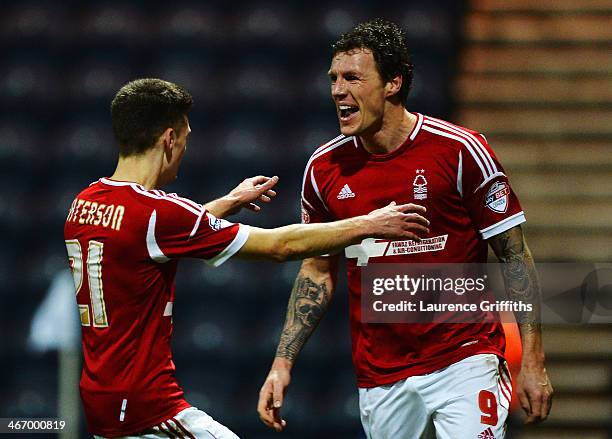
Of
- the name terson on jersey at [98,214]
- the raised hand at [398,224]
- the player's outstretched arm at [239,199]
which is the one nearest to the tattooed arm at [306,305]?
the player's outstretched arm at [239,199]

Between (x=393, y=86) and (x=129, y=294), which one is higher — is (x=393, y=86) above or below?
above

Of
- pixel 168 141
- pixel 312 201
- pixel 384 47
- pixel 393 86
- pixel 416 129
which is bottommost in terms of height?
pixel 312 201

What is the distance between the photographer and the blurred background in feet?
20.5

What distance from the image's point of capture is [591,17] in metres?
6.84

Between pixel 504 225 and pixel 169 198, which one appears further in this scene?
pixel 504 225

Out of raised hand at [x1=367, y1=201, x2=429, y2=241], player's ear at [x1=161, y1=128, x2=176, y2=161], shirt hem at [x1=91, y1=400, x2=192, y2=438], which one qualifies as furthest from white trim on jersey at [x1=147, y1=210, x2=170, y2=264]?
raised hand at [x1=367, y1=201, x2=429, y2=241]

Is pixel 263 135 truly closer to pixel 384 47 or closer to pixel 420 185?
pixel 384 47

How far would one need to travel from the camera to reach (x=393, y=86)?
3787 millimetres

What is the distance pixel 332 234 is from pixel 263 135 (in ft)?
11.7

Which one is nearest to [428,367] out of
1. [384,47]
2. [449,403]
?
[449,403]

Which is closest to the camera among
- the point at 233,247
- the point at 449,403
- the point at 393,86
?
the point at 233,247

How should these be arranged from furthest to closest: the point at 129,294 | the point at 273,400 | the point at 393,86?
the point at 393,86 → the point at 273,400 → the point at 129,294

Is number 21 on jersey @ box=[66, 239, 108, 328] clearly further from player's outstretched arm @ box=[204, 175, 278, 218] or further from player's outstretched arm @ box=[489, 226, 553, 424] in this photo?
player's outstretched arm @ box=[489, 226, 553, 424]

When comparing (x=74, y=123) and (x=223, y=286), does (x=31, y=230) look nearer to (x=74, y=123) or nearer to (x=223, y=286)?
(x=74, y=123)
